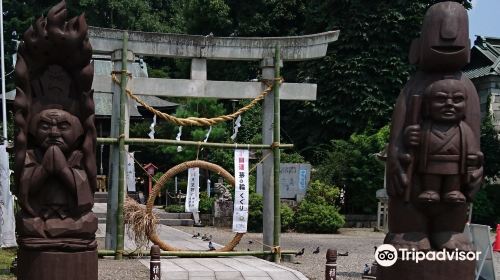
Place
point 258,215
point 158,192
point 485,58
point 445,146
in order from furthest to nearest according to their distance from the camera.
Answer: point 485,58 → point 258,215 → point 158,192 → point 445,146

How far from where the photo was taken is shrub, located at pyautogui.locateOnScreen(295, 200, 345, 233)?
2073 cm

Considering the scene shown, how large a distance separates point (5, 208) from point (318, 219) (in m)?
10.2

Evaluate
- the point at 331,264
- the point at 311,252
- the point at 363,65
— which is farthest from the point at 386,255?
the point at 363,65

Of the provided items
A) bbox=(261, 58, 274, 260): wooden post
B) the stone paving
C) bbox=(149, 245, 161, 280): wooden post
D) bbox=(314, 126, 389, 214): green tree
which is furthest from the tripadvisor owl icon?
bbox=(314, 126, 389, 214): green tree

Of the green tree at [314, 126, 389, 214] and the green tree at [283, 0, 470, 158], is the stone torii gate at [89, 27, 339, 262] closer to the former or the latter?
the green tree at [314, 126, 389, 214]

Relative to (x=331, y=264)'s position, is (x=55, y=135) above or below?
above

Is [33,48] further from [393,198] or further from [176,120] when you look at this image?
[176,120]

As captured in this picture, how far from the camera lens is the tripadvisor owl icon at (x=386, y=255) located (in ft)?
22.6

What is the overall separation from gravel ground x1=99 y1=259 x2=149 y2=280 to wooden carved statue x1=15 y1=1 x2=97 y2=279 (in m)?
3.26

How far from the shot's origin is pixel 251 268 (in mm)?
11234

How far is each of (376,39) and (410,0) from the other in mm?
2098

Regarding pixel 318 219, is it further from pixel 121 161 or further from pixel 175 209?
pixel 121 161

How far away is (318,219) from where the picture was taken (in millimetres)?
20734

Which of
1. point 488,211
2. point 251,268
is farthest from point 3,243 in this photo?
point 488,211
